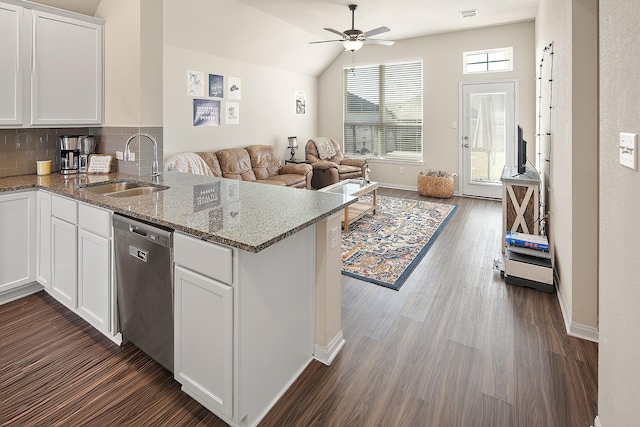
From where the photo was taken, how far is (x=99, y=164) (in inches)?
127

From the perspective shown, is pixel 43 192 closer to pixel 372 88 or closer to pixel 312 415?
pixel 312 415

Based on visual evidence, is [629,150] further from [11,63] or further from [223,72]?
[223,72]

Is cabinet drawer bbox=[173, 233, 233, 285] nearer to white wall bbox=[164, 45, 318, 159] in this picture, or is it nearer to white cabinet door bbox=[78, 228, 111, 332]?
white cabinet door bbox=[78, 228, 111, 332]

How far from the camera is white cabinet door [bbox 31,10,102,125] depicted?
2.82 m

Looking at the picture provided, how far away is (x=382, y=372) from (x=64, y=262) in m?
2.28

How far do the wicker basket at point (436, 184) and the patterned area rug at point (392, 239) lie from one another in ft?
1.85

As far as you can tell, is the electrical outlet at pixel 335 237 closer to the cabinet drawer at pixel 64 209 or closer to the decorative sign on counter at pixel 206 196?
the decorative sign on counter at pixel 206 196

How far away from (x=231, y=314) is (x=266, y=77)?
20.3 ft

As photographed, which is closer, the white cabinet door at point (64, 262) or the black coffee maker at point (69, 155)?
the white cabinet door at point (64, 262)

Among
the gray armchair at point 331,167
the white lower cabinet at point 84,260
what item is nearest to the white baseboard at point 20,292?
the white lower cabinet at point 84,260

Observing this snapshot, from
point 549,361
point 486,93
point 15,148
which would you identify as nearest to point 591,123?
point 549,361

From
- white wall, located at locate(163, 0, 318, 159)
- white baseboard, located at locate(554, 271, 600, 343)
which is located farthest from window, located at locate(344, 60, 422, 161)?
white baseboard, located at locate(554, 271, 600, 343)

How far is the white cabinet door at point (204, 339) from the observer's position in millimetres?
1550

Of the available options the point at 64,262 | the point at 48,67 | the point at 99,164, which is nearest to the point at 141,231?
the point at 64,262
